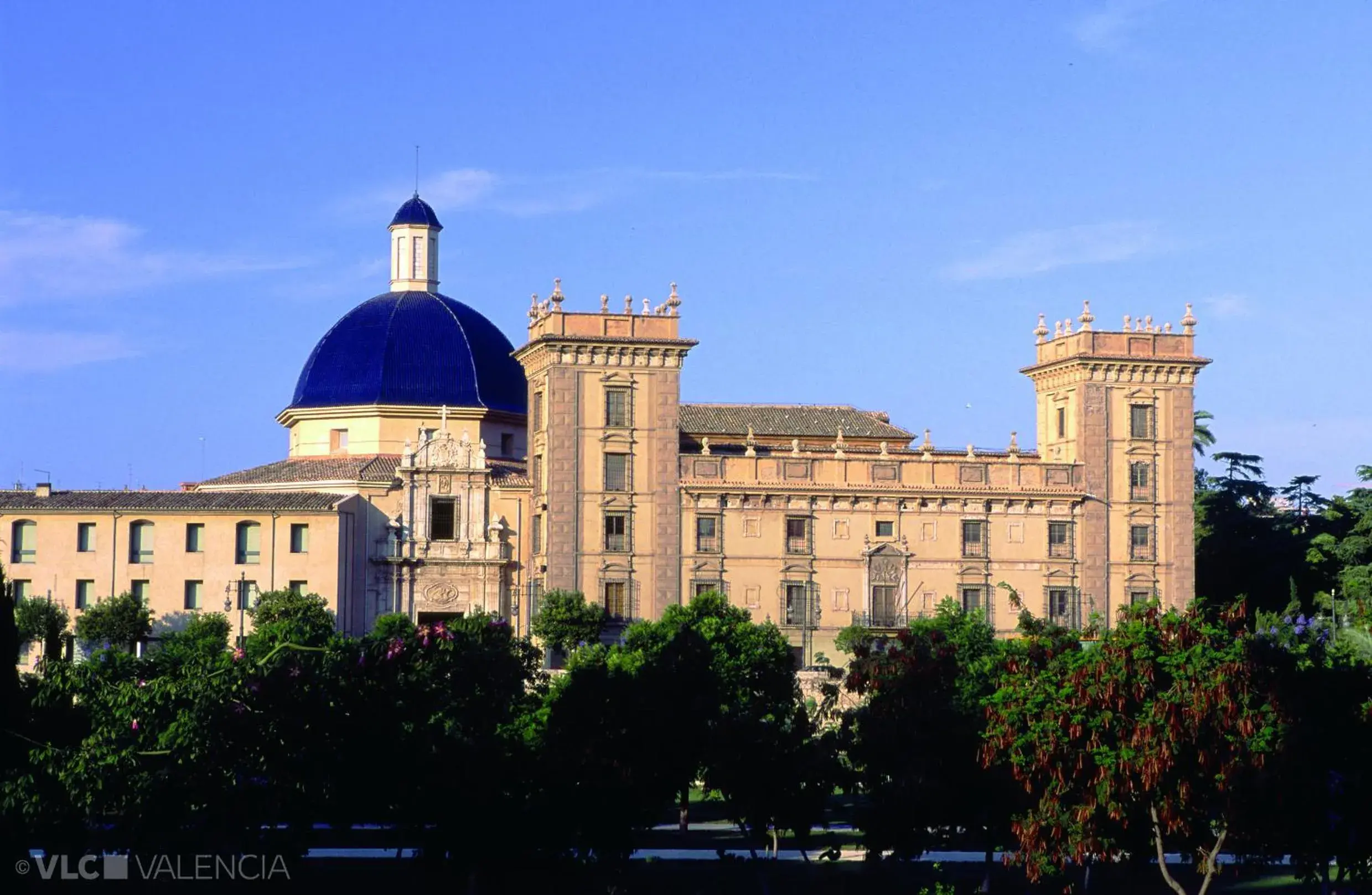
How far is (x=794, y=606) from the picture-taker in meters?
62.8

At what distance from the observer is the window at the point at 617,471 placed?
206ft

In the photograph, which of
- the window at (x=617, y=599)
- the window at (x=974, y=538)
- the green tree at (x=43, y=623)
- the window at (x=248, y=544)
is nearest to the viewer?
the green tree at (x=43, y=623)

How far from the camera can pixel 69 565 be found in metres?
62.1

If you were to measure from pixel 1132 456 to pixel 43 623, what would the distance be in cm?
3258

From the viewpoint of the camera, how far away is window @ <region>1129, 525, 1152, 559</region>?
215 feet

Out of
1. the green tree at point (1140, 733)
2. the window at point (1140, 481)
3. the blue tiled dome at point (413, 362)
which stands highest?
the blue tiled dome at point (413, 362)

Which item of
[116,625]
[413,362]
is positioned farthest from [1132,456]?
[116,625]

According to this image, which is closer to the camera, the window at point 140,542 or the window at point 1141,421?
the window at point 140,542

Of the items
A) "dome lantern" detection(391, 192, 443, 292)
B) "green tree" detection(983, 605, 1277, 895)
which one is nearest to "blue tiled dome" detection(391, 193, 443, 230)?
"dome lantern" detection(391, 192, 443, 292)

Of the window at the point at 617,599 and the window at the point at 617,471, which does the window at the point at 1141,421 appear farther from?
the window at the point at 617,599

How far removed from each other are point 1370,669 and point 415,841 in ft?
47.5

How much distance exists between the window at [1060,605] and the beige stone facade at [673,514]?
98mm

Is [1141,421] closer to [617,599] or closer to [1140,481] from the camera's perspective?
[1140,481]

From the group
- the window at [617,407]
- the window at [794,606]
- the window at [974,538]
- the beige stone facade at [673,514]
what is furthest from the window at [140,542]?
the window at [974,538]
